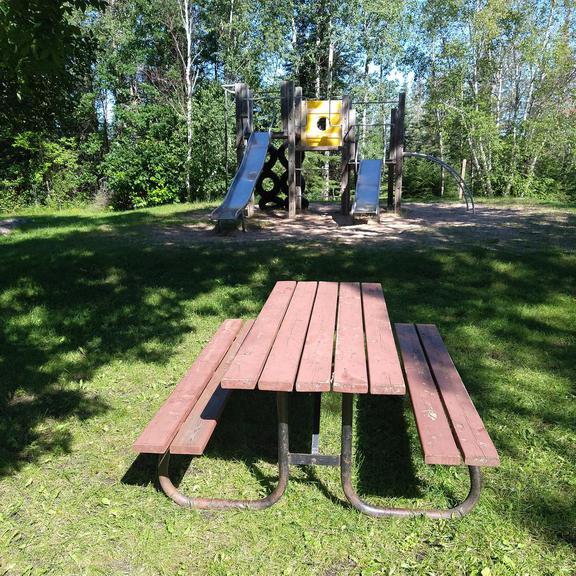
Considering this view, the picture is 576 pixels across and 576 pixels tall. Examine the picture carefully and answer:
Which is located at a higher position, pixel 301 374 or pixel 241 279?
pixel 301 374

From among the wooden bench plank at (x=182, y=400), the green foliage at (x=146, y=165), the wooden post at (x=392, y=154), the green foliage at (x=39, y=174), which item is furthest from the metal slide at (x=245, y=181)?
the green foliage at (x=39, y=174)

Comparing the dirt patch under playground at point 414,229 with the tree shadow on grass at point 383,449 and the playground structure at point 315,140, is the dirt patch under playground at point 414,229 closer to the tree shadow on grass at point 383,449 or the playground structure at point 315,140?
the playground structure at point 315,140

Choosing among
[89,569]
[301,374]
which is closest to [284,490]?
[301,374]

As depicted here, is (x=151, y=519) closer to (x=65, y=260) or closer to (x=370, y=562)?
(x=370, y=562)

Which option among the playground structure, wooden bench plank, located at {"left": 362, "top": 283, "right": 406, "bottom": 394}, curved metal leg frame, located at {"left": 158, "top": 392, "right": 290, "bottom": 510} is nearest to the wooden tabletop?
wooden bench plank, located at {"left": 362, "top": 283, "right": 406, "bottom": 394}

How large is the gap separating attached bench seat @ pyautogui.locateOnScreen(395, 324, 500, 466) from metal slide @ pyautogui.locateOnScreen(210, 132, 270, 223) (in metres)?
5.57

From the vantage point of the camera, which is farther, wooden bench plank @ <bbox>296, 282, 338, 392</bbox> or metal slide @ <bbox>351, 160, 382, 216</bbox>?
metal slide @ <bbox>351, 160, 382, 216</bbox>

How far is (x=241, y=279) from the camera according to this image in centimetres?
543

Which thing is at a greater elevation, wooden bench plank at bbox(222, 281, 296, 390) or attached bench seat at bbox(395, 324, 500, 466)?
wooden bench plank at bbox(222, 281, 296, 390)

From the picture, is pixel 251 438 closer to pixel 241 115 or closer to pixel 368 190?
pixel 368 190

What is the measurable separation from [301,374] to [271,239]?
221 inches

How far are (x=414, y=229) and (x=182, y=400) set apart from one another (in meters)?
6.47

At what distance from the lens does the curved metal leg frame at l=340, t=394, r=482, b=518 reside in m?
2.05

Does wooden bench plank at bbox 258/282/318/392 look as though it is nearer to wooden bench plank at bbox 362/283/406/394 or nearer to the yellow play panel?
wooden bench plank at bbox 362/283/406/394
